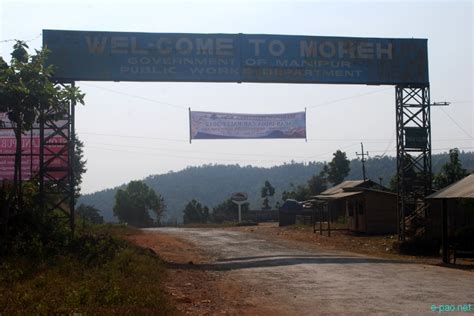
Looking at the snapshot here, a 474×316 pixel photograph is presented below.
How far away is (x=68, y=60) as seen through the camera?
21.2 m

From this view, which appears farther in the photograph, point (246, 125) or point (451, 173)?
point (451, 173)

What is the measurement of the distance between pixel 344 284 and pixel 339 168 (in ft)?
194

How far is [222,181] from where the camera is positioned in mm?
161125

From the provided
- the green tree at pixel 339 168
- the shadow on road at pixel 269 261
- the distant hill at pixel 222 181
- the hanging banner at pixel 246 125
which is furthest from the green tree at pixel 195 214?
the shadow on road at pixel 269 261

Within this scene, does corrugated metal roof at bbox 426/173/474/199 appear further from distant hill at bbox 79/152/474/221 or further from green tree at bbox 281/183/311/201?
distant hill at bbox 79/152/474/221

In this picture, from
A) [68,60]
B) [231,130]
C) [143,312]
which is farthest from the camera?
[231,130]

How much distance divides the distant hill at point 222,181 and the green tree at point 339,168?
57721mm

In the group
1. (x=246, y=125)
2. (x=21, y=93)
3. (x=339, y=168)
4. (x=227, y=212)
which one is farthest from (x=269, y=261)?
(x=227, y=212)

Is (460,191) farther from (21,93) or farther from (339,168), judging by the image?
(339,168)

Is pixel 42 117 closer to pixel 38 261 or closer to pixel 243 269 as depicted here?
pixel 38 261

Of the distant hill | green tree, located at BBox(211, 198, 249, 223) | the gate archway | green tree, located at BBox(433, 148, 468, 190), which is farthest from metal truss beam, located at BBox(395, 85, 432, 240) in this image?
the distant hill

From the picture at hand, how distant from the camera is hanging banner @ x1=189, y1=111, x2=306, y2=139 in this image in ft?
90.1

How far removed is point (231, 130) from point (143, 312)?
781 inches

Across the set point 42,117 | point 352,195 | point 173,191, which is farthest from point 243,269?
point 173,191
